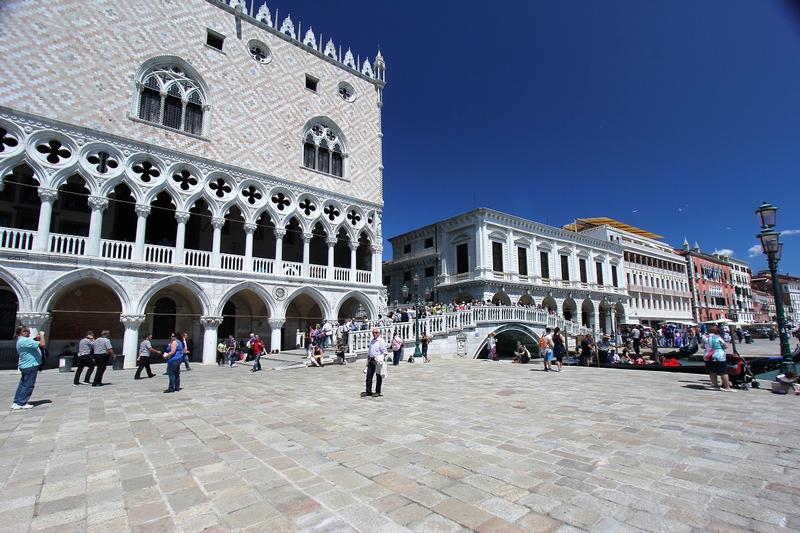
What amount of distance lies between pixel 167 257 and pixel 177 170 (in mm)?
4075

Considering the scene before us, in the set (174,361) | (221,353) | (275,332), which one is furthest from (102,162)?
(174,361)

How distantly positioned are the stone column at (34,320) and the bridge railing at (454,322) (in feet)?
36.8

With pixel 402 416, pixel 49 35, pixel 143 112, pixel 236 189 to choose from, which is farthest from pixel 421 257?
pixel 402 416

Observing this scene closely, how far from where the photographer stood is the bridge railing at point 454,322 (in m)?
17.1

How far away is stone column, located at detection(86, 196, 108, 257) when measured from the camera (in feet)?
51.3

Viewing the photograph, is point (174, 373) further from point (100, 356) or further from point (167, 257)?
point (167, 257)

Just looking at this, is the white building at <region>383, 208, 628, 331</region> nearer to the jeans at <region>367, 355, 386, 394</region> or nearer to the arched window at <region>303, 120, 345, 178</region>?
the arched window at <region>303, 120, 345, 178</region>

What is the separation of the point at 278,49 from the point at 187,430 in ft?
74.8

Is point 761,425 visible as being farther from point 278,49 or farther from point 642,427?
point 278,49

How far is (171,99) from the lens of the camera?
1880cm

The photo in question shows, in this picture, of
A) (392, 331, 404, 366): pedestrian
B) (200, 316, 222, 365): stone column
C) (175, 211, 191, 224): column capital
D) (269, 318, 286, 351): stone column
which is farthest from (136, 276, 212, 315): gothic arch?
(392, 331, 404, 366): pedestrian

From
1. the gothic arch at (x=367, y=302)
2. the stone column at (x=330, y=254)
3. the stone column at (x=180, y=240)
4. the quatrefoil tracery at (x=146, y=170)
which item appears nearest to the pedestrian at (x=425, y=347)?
the gothic arch at (x=367, y=302)

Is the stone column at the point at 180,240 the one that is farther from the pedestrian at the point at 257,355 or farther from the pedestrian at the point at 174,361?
the pedestrian at the point at 174,361

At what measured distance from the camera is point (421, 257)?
36750mm
